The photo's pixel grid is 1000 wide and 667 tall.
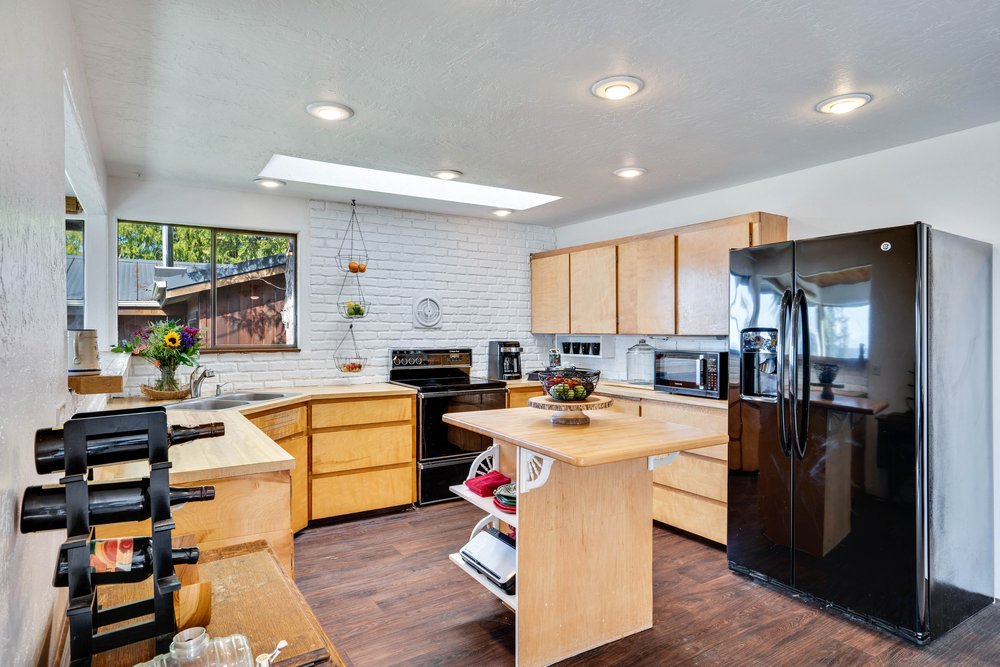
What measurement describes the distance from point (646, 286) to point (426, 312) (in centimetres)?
180

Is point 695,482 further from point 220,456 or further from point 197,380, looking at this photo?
point 197,380

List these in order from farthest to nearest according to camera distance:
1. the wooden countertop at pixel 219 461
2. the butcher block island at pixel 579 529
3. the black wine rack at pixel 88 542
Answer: the butcher block island at pixel 579 529 < the wooden countertop at pixel 219 461 < the black wine rack at pixel 88 542

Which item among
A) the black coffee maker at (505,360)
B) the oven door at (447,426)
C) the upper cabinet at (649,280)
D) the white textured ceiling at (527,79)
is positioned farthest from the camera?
the black coffee maker at (505,360)

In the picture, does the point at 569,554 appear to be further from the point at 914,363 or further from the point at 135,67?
the point at 135,67

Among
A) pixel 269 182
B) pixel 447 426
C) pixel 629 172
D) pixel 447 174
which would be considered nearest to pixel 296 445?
pixel 447 426

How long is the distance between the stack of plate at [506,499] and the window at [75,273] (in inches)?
108

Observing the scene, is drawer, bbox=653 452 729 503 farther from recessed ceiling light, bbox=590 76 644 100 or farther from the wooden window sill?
the wooden window sill

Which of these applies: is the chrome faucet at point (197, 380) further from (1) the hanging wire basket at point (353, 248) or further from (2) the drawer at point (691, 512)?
(2) the drawer at point (691, 512)

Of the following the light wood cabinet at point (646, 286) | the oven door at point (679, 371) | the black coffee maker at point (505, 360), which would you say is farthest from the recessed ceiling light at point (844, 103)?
the black coffee maker at point (505, 360)

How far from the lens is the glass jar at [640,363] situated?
444 cm

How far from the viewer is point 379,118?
8.57ft

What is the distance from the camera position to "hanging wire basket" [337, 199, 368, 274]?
433 centimetres

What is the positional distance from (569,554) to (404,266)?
2966mm

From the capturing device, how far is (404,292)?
4.61m
